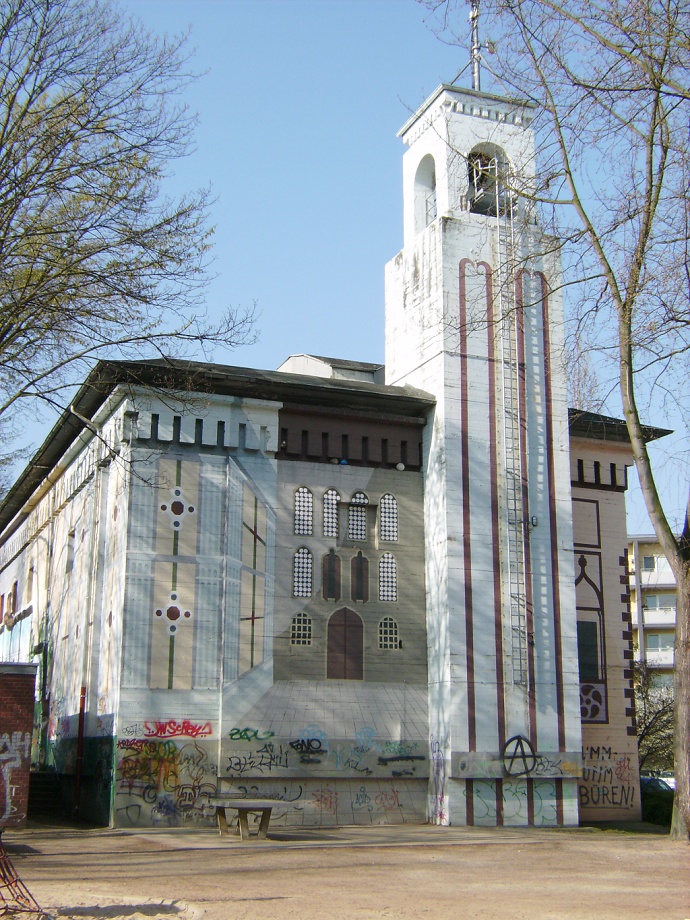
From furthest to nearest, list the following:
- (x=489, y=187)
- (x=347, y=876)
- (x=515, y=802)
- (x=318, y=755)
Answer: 1. (x=489, y=187)
2. (x=515, y=802)
3. (x=318, y=755)
4. (x=347, y=876)

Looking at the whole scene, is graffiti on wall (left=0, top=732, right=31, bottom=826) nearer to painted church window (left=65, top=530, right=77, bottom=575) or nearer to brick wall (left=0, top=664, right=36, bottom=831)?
brick wall (left=0, top=664, right=36, bottom=831)

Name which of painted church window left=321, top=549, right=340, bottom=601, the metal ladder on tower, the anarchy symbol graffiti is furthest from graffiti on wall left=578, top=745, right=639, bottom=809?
painted church window left=321, top=549, right=340, bottom=601

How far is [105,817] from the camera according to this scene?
2294cm

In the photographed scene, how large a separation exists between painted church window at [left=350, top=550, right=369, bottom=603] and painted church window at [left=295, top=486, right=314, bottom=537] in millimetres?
1359

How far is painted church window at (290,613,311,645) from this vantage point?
2458 cm

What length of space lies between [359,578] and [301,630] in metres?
1.95

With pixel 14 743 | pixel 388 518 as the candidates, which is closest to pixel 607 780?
pixel 388 518

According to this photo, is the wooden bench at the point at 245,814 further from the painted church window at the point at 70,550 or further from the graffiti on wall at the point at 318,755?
the painted church window at the point at 70,550

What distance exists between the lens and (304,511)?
83.4 feet

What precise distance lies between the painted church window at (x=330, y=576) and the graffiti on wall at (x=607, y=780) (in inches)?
325

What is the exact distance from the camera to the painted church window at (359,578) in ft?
83.4

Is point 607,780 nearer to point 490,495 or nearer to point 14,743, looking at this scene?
point 490,495

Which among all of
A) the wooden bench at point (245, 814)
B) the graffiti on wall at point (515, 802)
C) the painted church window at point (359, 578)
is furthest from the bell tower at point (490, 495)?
the wooden bench at point (245, 814)

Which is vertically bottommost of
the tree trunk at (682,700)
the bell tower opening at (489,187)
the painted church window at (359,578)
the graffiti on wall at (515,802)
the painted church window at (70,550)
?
the graffiti on wall at (515,802)
